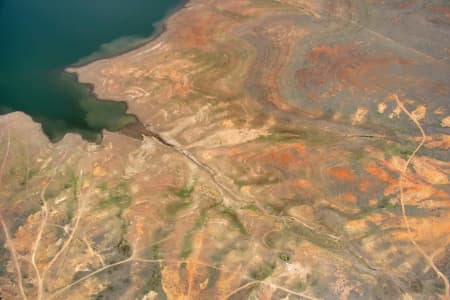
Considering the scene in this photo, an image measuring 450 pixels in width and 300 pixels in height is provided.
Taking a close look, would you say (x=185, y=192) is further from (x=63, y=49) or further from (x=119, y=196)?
(x=63, y=49)

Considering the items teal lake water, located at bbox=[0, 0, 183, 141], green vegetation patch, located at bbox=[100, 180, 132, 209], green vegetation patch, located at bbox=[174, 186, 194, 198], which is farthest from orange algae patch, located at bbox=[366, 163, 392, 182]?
teal lake water, located at bbox=[0, 0, 183, 141]

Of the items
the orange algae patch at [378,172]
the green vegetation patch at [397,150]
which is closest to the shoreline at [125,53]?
the orange algae patch at [378,172]

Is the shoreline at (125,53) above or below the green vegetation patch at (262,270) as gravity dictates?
above

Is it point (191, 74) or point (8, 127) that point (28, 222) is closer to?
point (8, 127)

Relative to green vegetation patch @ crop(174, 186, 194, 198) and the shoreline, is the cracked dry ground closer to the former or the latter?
green vegetation patch @ crop(174, 186, 194, 198)

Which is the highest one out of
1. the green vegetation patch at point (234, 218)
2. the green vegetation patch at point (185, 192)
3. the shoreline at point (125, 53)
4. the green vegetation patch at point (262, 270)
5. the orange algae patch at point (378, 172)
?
the shoreline at point (125, 53)

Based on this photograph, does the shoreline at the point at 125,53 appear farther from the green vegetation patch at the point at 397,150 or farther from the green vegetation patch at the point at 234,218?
the green vegetation patch at the point at 397,150

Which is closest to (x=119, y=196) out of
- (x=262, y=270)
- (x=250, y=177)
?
(x=250, y=177)

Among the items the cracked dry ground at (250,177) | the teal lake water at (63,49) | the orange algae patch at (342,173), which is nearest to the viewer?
the cracked dry ground at (250,177)
